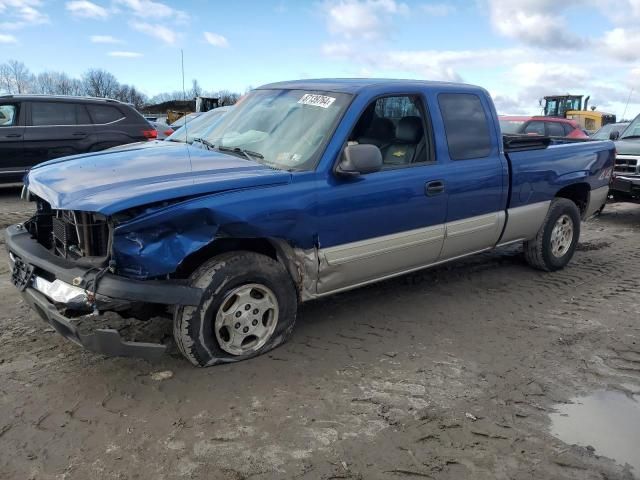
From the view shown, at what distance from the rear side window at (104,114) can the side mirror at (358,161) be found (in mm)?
7943

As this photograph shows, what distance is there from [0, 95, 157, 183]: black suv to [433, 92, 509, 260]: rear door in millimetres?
7513

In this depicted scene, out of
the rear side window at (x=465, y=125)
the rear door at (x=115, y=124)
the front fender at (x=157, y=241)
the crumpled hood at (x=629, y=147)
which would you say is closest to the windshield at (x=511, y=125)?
the crumpled hood at (x=629, y=147)

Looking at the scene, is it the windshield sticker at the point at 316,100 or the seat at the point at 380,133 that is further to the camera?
the seat at the point at 380,133

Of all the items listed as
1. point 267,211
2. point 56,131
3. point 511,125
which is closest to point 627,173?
point 511,125

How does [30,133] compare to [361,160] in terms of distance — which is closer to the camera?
[361,160]

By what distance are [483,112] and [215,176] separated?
2.76 m

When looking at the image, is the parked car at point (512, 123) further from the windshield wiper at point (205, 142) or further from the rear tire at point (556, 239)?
the windshield wiper at point (205, 142)

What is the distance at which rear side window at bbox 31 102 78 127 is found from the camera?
9.66 m

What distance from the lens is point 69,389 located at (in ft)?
10.8

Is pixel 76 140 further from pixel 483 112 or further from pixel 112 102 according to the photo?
pixel 483 112

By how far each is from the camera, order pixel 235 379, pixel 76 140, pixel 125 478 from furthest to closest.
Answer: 1. pixel 76 140
2. pixel 235 379
3. pixel 125 478

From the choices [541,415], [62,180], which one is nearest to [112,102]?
[62,180]

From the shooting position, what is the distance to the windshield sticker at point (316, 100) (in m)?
4.14

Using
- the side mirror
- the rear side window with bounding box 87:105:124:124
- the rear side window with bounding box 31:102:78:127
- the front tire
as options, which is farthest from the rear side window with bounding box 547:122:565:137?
the front tire
